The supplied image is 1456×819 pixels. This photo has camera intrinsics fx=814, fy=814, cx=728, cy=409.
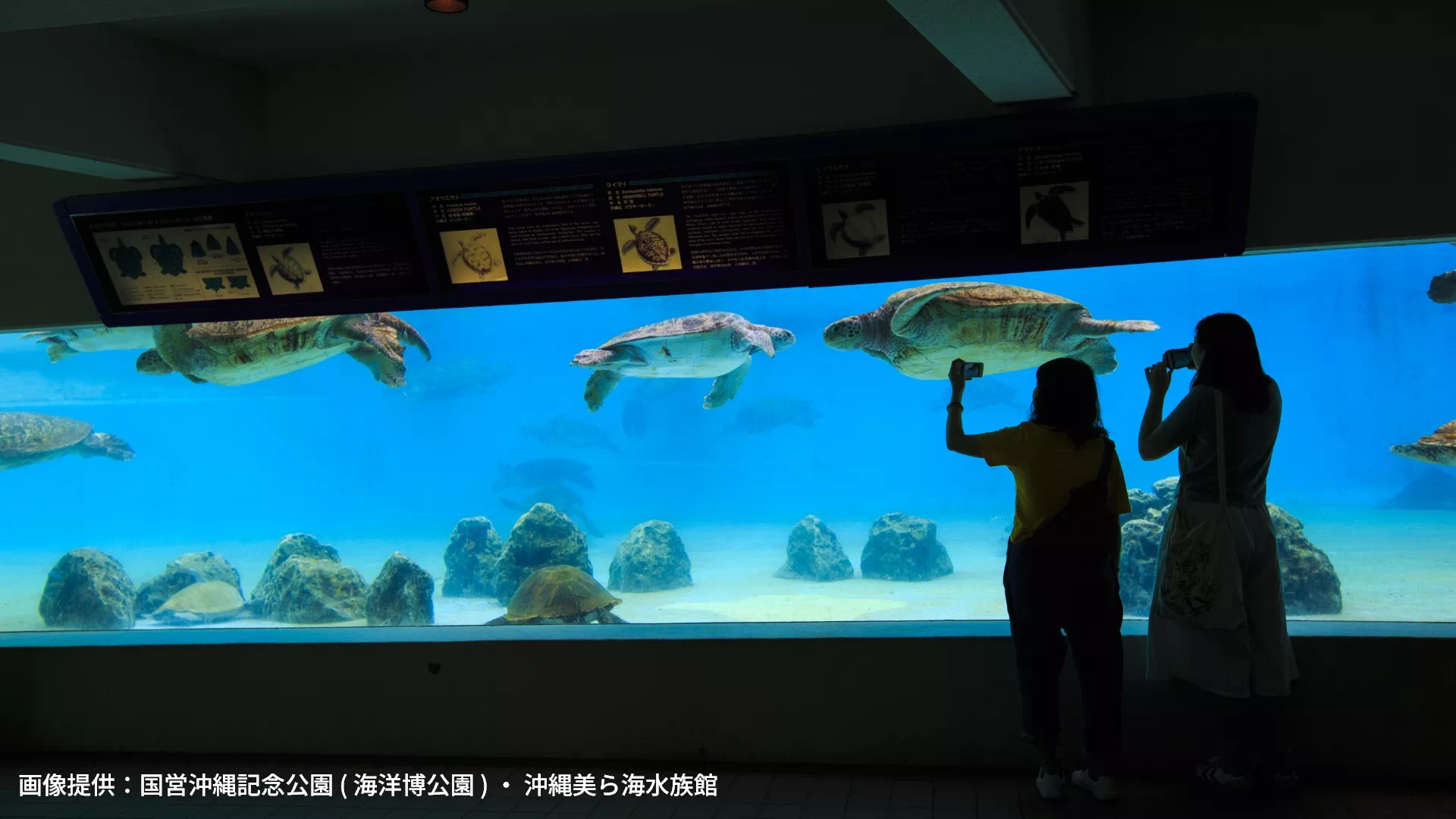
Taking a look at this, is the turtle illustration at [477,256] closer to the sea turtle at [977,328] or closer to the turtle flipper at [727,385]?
the sea turtle at [977,328]

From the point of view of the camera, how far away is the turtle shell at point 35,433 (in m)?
6.64

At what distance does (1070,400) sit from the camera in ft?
8.11

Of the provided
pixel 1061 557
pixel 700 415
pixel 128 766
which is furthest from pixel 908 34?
pixel 700 415

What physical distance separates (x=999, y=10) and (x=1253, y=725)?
227 centimetres

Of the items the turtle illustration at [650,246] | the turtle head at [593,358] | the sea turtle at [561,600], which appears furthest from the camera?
the sea turtle at [561,600]

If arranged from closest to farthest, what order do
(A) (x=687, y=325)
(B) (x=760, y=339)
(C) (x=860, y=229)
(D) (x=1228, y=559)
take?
(D) (x=1228, y=559), (C) (x=860, y=229), (A) (x=687, y=325), (B) (x=760, y=339)

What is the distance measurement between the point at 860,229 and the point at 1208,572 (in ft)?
4.99

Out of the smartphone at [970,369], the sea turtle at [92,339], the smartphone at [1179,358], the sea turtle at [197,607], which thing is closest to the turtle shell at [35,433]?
the sea turtle at [197,607]

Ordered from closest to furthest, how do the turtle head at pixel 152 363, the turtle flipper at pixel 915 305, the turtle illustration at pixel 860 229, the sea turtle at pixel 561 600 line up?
the turtle illustration at pixel 860 229 < the turtle flipper at pixel 915 305 < the turtle head at pixel 152 363 < the sea turtle at pixel 561 600

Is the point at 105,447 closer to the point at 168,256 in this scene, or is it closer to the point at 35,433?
the point at 35,433

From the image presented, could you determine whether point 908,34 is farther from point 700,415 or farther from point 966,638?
point 700,415

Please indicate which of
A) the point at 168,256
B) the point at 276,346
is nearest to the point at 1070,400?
the point at 168,256

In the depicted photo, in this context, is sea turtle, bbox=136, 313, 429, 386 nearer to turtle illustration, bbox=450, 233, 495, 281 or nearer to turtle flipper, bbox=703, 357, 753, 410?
turtle illustration, bbox=450, 233, 495, 281

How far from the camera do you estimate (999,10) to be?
1711 mm
